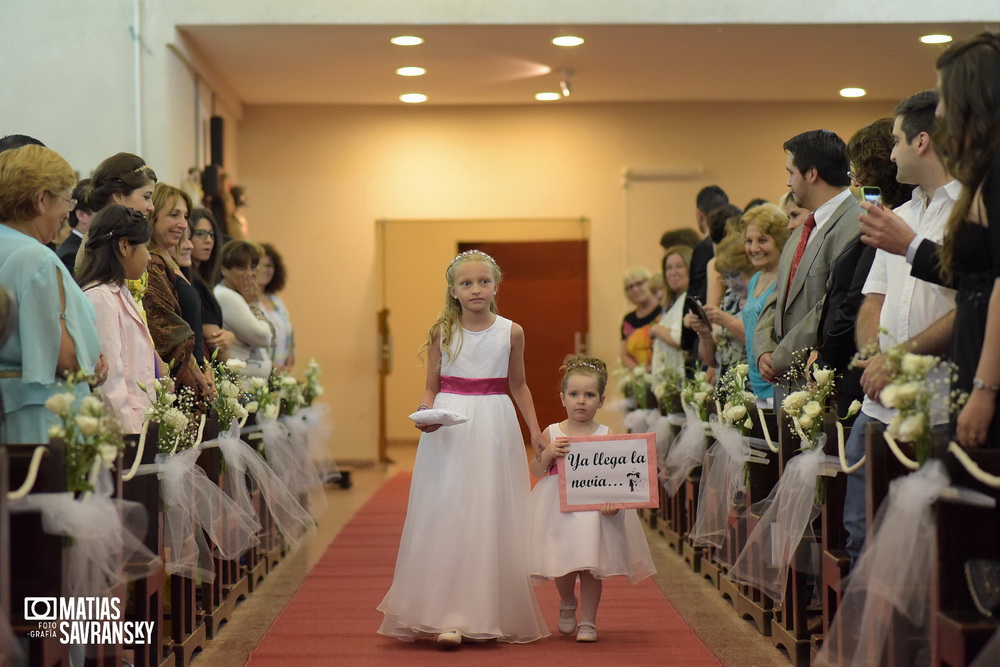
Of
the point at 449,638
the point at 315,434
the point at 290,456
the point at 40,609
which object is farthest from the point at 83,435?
the point at 315,434

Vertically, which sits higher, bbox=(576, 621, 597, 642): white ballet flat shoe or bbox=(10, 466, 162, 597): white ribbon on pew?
bbox=(10, 466, 162, 597): white ribbon on pew

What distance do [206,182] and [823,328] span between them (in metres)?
5.66

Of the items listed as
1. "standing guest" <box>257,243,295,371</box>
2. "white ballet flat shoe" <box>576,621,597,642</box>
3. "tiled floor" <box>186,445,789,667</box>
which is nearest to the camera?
"tiled floor" <box>186,445,789,667</box>

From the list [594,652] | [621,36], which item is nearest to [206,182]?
[621,36]

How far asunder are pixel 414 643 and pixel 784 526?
144cm

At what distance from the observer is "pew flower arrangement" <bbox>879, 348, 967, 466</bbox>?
9.72 feet

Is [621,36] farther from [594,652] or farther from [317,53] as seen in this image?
[594,652]

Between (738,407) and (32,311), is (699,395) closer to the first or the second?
(738,407)

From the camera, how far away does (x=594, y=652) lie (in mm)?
4367

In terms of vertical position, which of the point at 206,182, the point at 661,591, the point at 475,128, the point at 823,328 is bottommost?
the point at 661,591

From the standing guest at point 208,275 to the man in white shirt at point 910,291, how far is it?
3.27 meters

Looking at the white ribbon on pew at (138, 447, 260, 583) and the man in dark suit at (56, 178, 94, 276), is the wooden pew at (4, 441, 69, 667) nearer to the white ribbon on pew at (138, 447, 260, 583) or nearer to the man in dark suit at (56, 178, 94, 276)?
the white ribbon on pew at (138, 447, 260, 583)

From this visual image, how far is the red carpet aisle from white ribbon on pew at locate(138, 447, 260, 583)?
44 cm

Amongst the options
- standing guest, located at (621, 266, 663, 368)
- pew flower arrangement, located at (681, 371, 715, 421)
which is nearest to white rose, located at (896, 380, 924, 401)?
pew flower arrangement, located at (681, 371, 715, 421)
